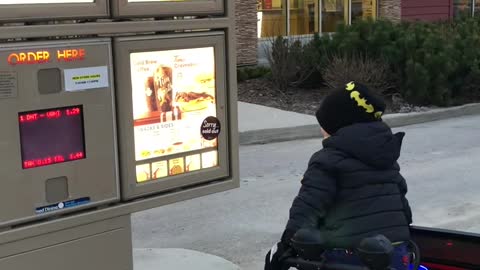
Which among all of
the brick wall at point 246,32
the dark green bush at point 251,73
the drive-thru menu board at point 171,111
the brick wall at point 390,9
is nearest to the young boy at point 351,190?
the drive-thru menu board at point 171,111

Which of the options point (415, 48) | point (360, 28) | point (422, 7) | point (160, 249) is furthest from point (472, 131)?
point (422, 7)

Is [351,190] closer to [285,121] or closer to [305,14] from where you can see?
[285,121]

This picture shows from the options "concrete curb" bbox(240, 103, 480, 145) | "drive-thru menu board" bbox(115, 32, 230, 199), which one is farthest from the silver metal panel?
"concrete curb" bbox(240, 103, 480, 145)

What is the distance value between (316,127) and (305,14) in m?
9.47

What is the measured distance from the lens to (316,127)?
38.1 feet

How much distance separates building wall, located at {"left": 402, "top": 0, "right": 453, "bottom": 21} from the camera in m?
21.8

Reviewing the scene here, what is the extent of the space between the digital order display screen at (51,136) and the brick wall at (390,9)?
18651mm

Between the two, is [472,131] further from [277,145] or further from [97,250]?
[97,250]

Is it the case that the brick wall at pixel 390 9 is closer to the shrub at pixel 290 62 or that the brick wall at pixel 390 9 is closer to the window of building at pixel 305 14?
the window of building at pixel 305 14

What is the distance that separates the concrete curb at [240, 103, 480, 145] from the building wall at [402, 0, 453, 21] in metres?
8.59

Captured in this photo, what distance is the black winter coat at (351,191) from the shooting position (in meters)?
3.07

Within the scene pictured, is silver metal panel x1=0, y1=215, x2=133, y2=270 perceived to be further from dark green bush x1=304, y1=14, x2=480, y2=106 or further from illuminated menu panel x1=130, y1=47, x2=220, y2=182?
dark green bush x1=304, y1=14, x2=480, y2=106

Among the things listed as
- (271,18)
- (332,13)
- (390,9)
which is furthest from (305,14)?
(390,9)

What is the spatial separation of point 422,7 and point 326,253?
20424 mm
